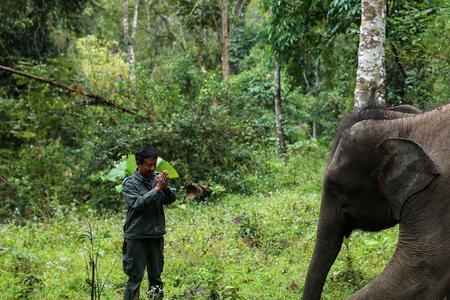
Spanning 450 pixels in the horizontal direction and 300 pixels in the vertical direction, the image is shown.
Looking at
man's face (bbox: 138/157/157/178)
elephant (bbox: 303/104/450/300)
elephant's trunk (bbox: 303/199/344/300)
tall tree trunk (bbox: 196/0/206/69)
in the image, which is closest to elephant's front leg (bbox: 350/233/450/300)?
elephant (bbox: 303/104/450/300)

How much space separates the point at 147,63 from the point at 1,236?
882 inches

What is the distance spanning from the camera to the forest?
22.8 ft

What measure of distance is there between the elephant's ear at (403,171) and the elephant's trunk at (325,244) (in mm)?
429

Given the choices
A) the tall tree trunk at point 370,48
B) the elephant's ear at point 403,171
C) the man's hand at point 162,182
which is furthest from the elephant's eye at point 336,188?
the tall tree trunk at point 370,48

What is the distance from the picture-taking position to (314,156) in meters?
15.6

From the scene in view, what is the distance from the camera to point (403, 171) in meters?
3.95

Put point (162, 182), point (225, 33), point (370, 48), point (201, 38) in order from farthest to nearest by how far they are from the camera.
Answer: point (201, 38) < point (225, 33) < point (370, 48) < point (162, 182)

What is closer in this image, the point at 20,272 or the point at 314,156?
the point at 20,272

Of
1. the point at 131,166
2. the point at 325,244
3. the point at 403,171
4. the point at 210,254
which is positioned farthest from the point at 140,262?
the point at 403,171

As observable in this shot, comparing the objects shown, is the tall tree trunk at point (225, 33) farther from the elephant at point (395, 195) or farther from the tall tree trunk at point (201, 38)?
the elephant at point (395, 195)

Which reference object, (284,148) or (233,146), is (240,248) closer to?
(233,146)

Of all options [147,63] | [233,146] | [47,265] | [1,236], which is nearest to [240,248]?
[47,265]

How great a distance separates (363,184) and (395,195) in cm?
27

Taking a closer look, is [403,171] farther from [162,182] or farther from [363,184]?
[162,182]
